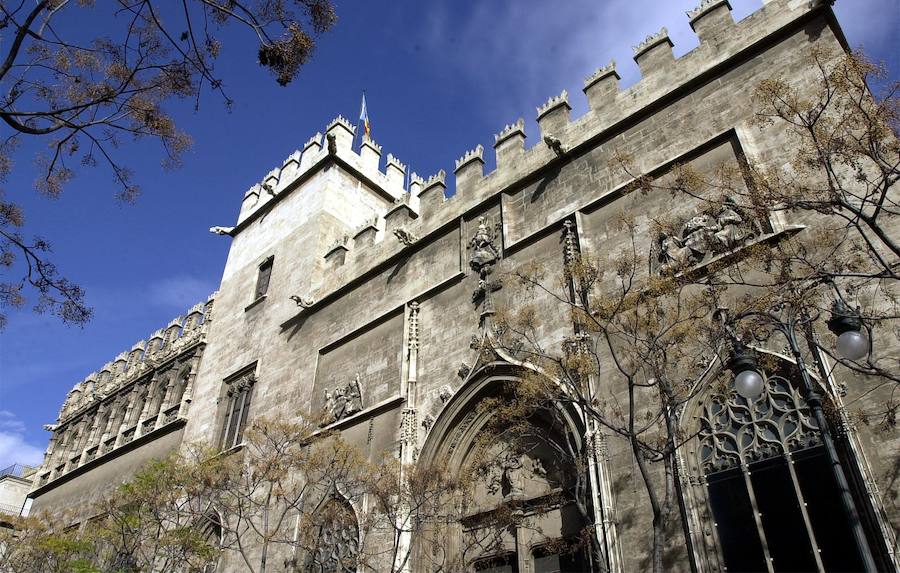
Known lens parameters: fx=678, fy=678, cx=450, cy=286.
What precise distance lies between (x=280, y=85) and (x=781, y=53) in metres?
9.28

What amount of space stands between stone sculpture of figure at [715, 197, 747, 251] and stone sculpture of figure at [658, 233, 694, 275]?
54 centimetres

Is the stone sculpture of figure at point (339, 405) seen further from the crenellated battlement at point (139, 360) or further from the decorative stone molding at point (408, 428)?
the crenellated battlement at point (139, 360)

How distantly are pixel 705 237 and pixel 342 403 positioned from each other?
29.9 ft

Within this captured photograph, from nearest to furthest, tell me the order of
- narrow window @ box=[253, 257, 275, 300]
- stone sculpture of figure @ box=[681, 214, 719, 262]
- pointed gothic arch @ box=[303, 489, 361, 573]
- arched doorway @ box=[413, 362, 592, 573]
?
stone sculpture of figure @ box=[681, 214, 719, 262], arched doorway @ box=[413, 362, 592, 573], pointed gothic arch @ box=[303, 489, 361, 573], narrow window @ box=[253, 257, 275, 300]

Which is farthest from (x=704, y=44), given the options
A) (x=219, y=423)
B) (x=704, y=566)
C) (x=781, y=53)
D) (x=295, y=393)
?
(x=219, y=423)

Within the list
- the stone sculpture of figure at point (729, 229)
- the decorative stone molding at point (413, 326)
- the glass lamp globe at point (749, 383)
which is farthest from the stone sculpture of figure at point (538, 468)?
the glass lamp globe at point (749, 383)

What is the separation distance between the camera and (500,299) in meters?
14.0

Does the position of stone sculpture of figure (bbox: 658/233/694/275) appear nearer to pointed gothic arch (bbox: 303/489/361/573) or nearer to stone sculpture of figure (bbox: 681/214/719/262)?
stone sculpture of figure (bbox: 681/214/719/262)

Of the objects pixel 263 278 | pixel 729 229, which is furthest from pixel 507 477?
pixel 263 278

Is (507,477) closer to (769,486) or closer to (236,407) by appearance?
(769,486)

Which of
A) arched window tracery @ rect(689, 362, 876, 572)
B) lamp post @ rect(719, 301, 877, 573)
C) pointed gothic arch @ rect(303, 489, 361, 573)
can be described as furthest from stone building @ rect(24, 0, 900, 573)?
lamp post @ rect(719, 301, 877, 573)

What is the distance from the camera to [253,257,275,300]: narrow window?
2291 cm

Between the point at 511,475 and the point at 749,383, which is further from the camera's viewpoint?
the point at 511,475

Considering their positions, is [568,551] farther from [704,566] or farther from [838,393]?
[838,393]
